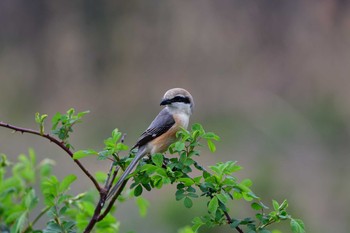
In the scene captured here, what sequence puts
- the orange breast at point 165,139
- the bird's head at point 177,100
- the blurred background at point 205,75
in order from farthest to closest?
1. the blurred background at point 205,75
2. the bird's head at point 177,100
3. the orange breast at point 165,139

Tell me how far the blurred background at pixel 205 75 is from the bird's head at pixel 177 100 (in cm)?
419

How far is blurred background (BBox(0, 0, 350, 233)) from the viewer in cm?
736

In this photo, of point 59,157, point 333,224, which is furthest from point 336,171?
point 59,157

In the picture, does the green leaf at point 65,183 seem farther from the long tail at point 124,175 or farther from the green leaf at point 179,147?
the green leaf at point 179,147

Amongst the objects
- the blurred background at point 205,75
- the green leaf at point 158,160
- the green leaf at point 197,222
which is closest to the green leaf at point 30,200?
the green leaf at point 158,160

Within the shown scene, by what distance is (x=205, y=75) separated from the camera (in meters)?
8.96

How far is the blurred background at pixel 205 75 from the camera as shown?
24.2 ft

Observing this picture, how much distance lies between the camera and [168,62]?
9289 millimetres

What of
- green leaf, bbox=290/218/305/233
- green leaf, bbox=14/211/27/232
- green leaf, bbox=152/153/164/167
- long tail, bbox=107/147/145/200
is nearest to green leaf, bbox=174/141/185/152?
green leaf, bbox=152/153/164/167

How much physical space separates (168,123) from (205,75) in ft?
21.9

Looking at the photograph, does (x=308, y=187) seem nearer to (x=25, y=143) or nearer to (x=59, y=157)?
(x=59, y=157)

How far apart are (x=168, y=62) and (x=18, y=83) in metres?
2.14

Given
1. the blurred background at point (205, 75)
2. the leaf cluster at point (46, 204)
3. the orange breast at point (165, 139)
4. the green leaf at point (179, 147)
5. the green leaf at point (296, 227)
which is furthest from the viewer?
the blurred background at point (205, 75)

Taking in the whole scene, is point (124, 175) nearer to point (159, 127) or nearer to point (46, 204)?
point (46, 204)
